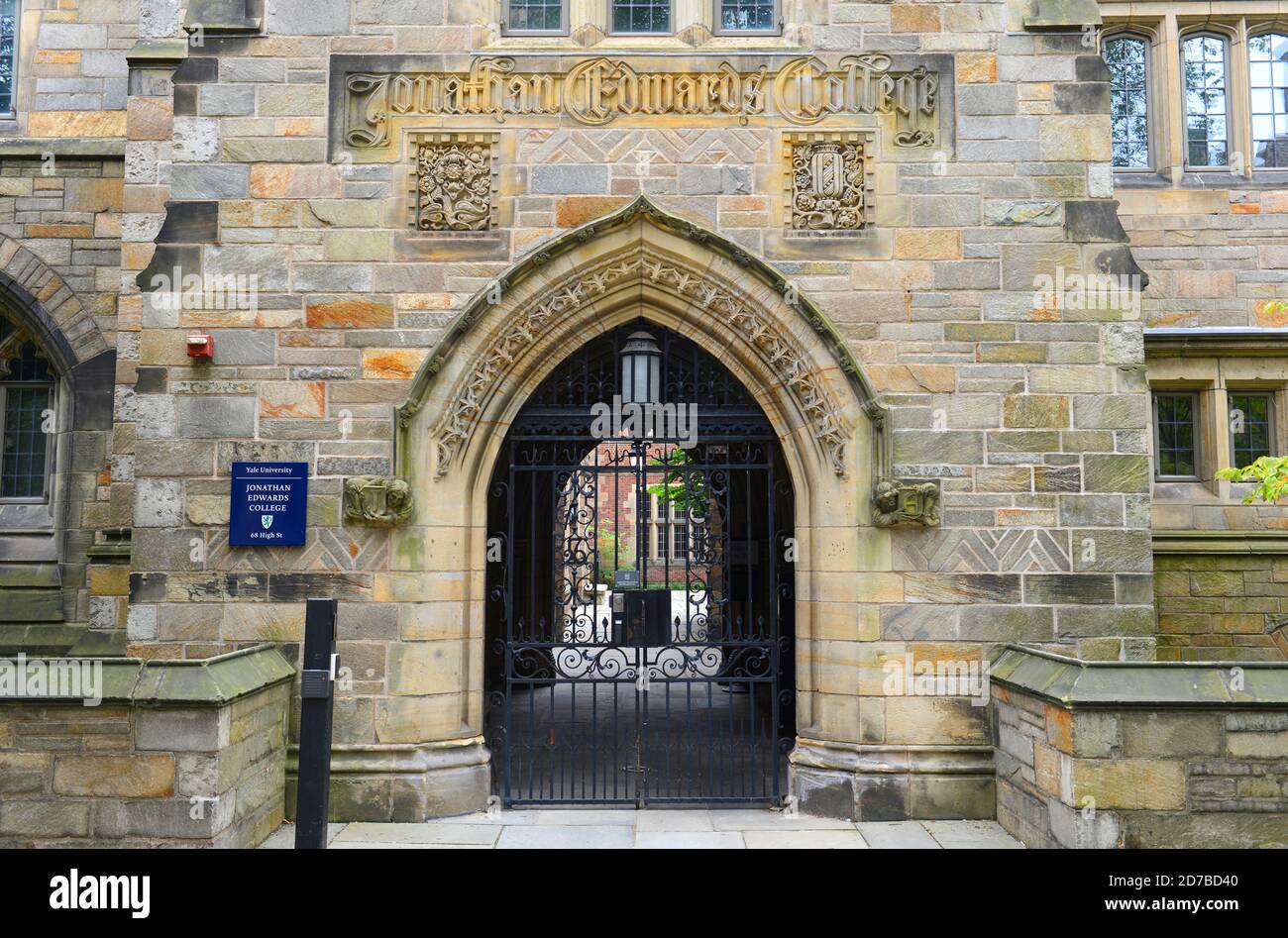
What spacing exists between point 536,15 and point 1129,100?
561 centimetres

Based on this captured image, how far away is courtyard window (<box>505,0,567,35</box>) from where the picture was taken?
23.5ft

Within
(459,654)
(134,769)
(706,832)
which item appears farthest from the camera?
(459,654)

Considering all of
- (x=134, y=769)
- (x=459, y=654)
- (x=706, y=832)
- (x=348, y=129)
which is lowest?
(x=706, y=832)

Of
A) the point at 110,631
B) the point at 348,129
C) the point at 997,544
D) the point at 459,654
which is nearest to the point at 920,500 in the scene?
the point at 997,544

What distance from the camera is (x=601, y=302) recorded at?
6934 mm

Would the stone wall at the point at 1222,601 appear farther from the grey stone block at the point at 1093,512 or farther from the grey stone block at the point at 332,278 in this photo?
the grey stone block at the point at 332,278

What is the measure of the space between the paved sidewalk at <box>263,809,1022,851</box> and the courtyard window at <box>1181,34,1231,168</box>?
21.2ft

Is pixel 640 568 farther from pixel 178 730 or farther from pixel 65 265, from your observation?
pixel 65 265

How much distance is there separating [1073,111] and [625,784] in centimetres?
569

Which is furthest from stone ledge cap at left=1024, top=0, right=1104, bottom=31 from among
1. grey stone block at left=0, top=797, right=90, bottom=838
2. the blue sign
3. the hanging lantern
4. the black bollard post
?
grey stone block at left=0, top=797, right=90, bottom=838

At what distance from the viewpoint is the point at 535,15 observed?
7.18 m

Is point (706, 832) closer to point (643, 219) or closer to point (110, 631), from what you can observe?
point (643, 219)

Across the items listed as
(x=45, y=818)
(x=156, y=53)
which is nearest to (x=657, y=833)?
(x=45, y=818)

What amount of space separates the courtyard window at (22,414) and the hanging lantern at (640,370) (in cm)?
576
